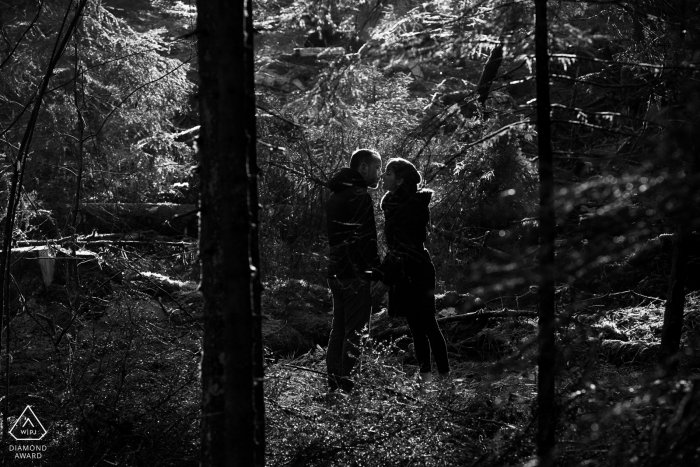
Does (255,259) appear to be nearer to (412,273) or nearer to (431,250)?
(412,273)

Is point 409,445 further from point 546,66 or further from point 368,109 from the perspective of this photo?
point 368,109

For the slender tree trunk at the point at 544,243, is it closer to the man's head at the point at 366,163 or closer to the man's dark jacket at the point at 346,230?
the man's dark jacket at the point at 346,230

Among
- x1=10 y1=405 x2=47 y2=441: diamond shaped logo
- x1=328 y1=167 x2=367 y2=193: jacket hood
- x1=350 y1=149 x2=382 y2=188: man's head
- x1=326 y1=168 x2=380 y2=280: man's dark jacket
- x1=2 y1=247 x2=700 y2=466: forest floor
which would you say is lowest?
x1=10 y1=405 x2=47 y2=441: diamond shaped logo

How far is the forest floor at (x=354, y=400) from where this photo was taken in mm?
3721

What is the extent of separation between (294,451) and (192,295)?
4524 mm

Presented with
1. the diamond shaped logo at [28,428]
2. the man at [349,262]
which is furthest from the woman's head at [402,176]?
the diamond shaped logo at [28,428]

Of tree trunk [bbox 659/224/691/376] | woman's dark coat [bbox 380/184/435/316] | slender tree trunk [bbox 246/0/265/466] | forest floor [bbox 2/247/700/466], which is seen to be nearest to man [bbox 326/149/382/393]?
woman's dark coat [bbox 380/184/435/316]

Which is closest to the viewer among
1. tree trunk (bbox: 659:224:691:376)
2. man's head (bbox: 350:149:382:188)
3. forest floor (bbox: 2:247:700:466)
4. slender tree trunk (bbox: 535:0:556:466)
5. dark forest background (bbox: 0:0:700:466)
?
dark forest background (bbox: 0:0:700:466)

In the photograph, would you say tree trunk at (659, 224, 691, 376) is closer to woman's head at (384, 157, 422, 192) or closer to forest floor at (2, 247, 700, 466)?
forest floor at (2, 247, 700, 466)

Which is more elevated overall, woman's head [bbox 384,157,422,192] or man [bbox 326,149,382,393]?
woman's head [bbox 384,157,422,192]

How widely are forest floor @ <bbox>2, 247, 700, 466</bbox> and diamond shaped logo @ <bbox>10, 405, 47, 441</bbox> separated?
0.09 metres

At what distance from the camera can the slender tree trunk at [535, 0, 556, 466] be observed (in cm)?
351

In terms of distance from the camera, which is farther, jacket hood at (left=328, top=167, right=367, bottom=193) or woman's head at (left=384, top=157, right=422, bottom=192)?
jacket hood at (left=328, top=167, right=367, bottom=193)

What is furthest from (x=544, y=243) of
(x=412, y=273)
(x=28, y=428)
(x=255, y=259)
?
(x=28, y=428)
